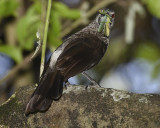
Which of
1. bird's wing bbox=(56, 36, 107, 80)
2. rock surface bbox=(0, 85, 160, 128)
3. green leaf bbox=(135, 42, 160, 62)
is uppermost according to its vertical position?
bird's wing bbox=(56, 36, 107, 80)

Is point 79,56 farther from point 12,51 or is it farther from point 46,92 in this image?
point 12,51

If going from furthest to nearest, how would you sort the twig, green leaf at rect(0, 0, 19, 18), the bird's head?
the twig
green leaf at rect(0, 0, 19, 18)
the bird's head

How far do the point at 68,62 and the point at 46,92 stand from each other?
301 mm

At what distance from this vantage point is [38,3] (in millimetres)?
4016

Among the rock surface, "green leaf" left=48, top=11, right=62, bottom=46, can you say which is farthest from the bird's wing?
"green leaf" left=48, top=11, right=62, bottom=46

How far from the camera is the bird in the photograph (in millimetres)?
2857

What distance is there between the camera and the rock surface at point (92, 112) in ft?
9.45

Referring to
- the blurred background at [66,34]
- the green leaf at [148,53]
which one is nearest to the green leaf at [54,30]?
the blurred background at [66,34]

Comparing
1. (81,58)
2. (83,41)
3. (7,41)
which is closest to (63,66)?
(81,58)

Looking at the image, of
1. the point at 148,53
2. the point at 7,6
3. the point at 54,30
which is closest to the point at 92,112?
the point at 54,30

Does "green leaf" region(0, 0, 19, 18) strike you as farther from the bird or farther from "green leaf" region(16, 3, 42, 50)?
the bird

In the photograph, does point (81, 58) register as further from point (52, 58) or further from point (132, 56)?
point (132, 56)

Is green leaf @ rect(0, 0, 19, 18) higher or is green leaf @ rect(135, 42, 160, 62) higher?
green leaf @ rect(0, 0, 19, 18)

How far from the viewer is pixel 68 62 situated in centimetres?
305
